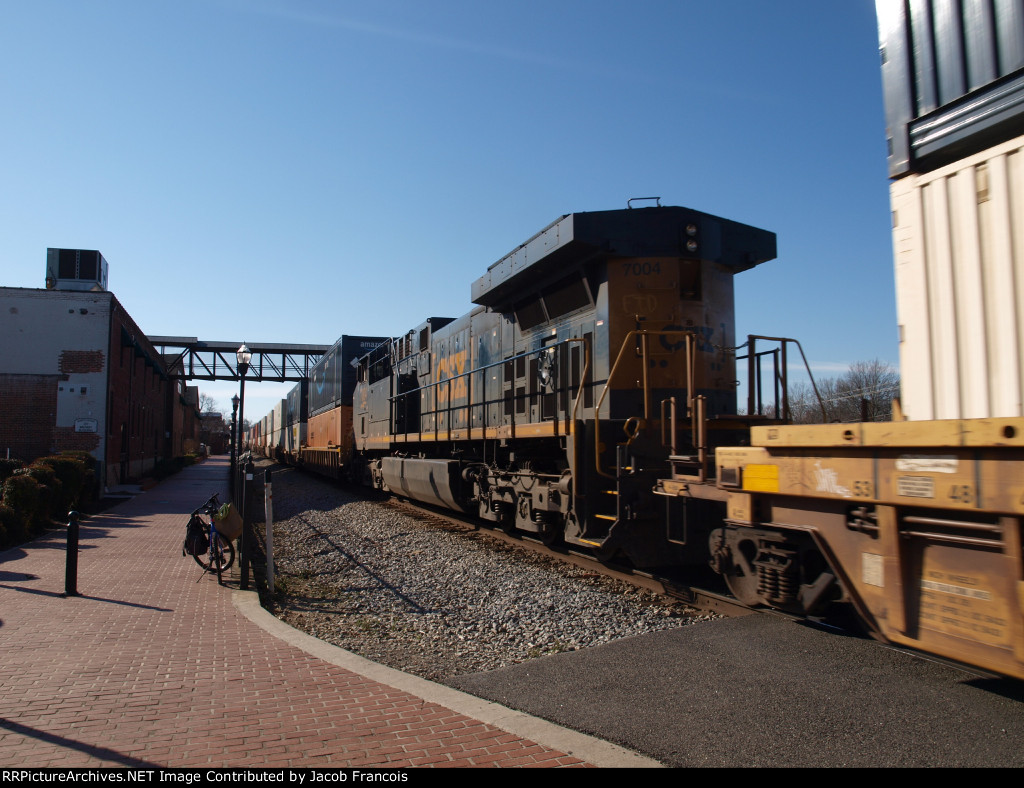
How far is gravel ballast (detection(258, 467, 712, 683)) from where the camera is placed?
5.72 metres

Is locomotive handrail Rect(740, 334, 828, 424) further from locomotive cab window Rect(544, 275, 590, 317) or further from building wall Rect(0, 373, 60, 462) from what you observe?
building wall Rect(0, 373, 60, 462)

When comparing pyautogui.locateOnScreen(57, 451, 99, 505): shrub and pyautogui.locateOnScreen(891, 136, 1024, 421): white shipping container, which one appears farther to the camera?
pyautogui.locateOnScreen(57, 451, 99, 505): shrub

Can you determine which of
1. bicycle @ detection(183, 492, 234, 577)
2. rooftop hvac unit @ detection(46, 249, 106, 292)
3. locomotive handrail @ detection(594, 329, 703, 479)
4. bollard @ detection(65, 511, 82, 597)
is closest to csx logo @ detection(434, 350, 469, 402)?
bicycle @ detection(183, 492, 234, 577)

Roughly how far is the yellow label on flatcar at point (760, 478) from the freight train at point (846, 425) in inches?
0.6

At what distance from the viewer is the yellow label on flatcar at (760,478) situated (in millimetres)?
4281

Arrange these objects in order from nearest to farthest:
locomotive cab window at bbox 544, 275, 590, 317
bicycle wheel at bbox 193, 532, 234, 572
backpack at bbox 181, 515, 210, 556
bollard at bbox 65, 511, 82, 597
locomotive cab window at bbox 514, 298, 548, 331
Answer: bollard at bbox 65, 511, 82, 597 < bicycle wheel at bbox 193, 532, 234, 572 < locomotive cab window at bbox 544, 275, 590, 317 < backpack at bbox 181, 515, 210, 556 < locomotive cab window at bbox 514, 298, 548, 331

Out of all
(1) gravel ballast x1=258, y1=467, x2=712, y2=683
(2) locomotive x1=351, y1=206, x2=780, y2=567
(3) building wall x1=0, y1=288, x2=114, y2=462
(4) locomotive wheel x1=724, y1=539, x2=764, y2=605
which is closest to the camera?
(4) locomotive wheel x1=724, y1=539, x2=764, y2=605

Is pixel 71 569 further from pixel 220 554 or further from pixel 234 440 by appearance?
pixel 234 440

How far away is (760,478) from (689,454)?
2652 millimetres

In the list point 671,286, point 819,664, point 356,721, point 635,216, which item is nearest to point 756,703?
point 819,664

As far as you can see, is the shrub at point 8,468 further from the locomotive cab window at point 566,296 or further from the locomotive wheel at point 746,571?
the locomotive wheel at point 746,571

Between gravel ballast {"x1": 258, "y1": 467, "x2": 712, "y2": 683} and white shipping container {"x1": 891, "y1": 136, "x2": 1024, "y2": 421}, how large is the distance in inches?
129

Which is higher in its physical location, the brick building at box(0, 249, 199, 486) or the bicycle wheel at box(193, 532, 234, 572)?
the brick building at box(0, 249, 199, 486)

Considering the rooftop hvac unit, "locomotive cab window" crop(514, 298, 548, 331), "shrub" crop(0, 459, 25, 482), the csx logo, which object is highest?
the rooftop hvac unit
